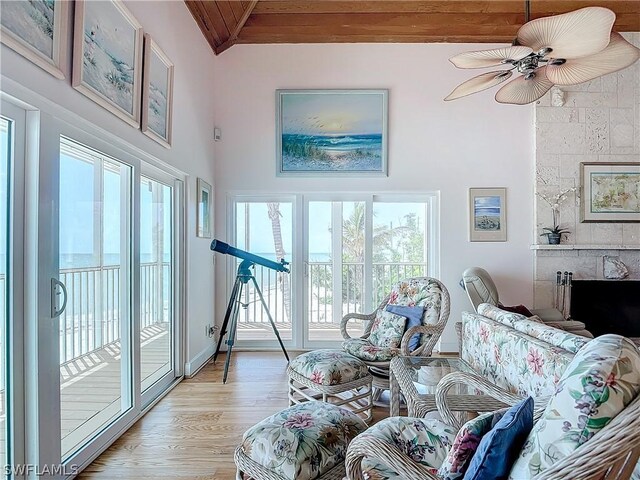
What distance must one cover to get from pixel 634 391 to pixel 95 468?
242 centimetres

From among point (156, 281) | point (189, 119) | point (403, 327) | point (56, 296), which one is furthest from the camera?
point (189, 119)

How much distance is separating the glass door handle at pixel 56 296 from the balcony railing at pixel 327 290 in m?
2.45

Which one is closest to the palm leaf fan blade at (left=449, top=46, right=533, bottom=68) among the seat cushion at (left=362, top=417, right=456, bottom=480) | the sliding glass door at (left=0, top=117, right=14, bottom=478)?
the seat cushion at (left=362, top=417, right=456, bottom=480)

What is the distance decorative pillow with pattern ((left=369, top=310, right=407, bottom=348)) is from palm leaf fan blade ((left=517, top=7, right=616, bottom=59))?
1984mm

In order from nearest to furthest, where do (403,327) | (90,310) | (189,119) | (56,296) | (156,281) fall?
(56,296) → (90,310) → (403,327) → (156,281) → (189,119)

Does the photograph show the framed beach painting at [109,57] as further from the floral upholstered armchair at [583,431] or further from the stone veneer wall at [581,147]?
the stone veneer wall at [581,147]

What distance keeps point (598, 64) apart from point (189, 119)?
3123mm

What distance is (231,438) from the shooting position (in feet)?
7.22

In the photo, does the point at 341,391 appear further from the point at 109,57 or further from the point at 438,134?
the point at 438,134

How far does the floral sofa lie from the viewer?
132 centimetres

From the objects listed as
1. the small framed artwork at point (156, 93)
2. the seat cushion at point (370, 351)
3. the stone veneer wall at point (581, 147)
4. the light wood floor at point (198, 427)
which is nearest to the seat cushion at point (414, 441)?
the light wood floor at point (198, 427)

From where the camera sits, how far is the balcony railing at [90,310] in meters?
1.89

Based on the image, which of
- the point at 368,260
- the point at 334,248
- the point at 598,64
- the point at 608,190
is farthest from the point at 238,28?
the point at 608,190

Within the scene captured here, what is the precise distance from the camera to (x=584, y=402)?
2.51ft
